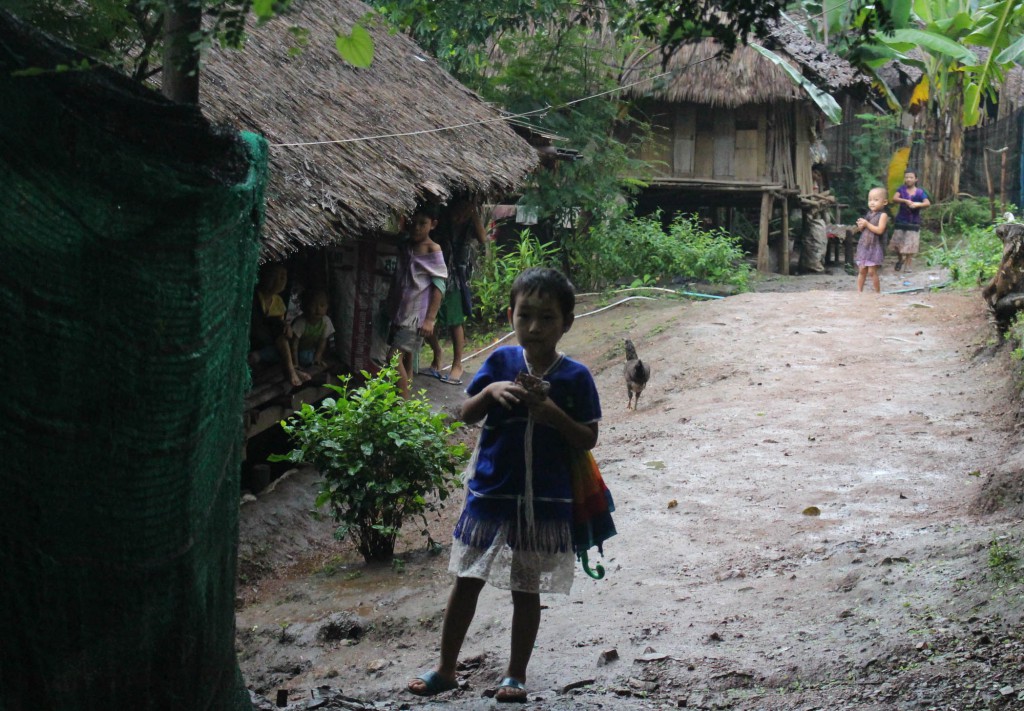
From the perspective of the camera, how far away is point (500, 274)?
1539 centimetres

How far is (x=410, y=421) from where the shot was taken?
5.73m

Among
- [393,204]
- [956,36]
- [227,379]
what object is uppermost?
[956,36]

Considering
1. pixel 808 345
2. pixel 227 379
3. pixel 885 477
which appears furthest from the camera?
pixel 808 345

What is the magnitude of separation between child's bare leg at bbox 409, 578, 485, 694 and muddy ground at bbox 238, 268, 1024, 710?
0.11 metres

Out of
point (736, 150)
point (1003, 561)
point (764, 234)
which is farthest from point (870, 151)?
point (1003, 561)

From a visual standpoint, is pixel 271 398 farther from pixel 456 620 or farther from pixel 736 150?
pixel 736 150

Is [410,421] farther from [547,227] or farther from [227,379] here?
[547,227]

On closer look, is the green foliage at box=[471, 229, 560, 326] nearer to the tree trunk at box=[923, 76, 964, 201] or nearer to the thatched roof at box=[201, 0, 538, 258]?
the thatched roof at box=[201, 0, 538, 258]

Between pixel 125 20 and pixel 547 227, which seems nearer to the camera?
pixel 125 20

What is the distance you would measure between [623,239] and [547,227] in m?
1.21

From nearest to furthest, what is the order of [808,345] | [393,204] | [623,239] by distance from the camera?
1. [393,204]
2. [808,345]
3. [623,239]

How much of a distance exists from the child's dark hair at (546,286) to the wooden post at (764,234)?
1626cm

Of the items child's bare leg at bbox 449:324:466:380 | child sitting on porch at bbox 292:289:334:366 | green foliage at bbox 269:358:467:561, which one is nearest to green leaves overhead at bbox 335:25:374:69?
green foliage at bbox 269:358:467:561

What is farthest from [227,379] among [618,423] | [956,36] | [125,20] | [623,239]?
[623,239]
